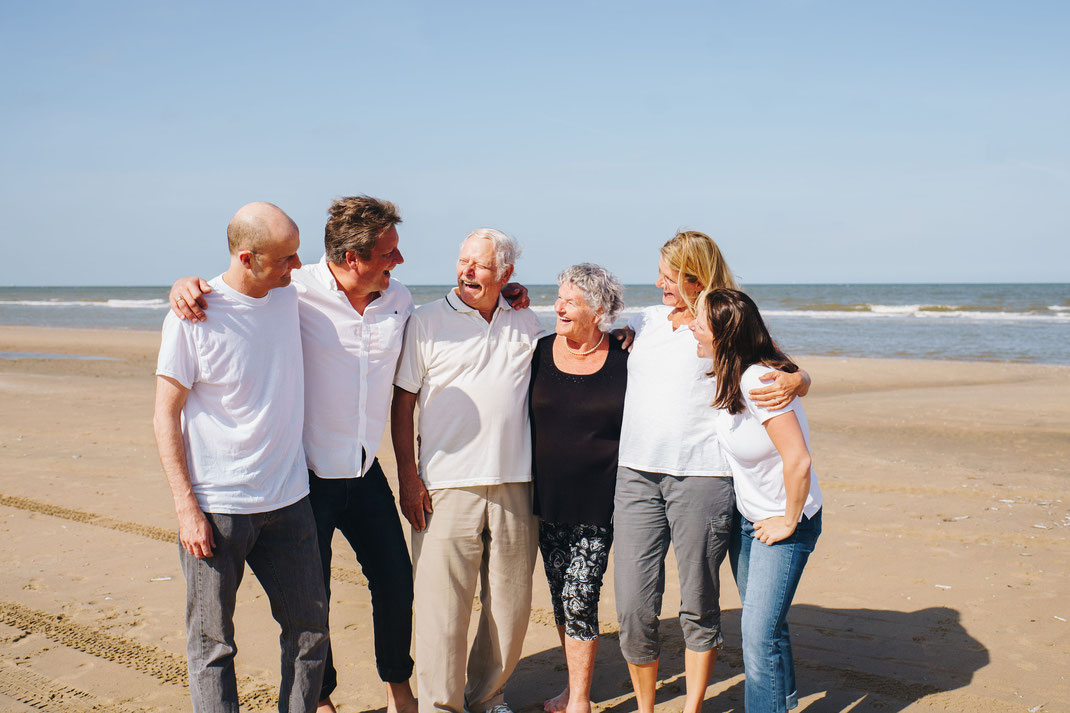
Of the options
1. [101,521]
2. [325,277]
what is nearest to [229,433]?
[325,277]

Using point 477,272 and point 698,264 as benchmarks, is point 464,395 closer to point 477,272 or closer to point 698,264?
point 477,272

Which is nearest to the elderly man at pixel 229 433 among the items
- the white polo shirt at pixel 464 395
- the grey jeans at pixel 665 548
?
the white polo shirt at pixel 464 395

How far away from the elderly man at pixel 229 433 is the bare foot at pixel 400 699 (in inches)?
38.2

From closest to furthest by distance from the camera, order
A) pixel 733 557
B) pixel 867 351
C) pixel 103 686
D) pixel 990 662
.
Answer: pixel 733 557 < pixel 103 686 < pixel 990 662 < pixel 867 351

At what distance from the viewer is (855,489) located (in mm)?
7207

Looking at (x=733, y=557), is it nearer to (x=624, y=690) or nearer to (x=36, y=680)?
(x=624, y=690)

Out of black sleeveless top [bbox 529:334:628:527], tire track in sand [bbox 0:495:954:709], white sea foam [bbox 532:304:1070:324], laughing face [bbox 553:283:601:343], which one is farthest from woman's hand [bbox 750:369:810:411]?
white sea foam [bbox 532:304:1070:324]

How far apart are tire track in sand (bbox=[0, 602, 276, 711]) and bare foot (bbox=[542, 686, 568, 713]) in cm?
126

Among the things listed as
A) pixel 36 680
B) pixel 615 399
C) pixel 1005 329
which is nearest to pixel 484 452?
pixel 615 399

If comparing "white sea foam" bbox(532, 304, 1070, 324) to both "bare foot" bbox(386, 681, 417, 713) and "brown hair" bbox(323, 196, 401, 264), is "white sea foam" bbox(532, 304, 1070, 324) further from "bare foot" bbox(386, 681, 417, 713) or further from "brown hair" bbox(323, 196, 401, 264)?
"brown hair" bbox(323, 196, 401, 264)

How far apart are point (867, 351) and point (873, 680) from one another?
17.7 m

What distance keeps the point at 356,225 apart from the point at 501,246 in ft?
2.01

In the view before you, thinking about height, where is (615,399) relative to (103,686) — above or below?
above

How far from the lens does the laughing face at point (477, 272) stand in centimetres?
341
